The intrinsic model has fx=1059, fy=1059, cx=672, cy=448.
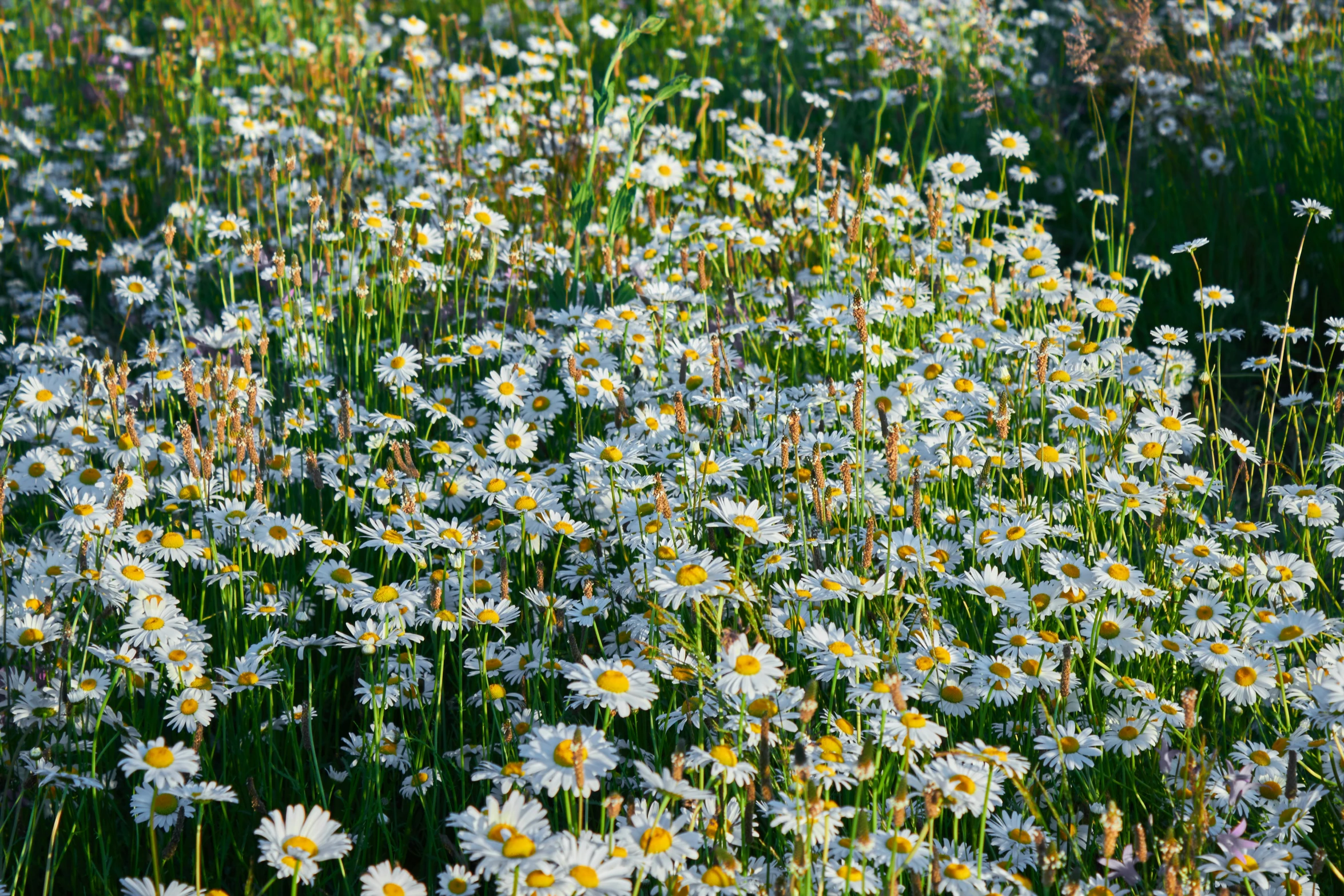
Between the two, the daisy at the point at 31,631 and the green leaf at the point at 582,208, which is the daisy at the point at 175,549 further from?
the green leaf at the point at 582,208

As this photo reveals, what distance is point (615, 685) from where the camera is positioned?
5.66 feet

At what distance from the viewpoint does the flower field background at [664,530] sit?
178 centimetres

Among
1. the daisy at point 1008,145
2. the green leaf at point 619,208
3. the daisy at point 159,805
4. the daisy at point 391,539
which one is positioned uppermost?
the daisy at point 1008,145

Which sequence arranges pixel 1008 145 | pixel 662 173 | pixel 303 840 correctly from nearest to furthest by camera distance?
pixel 303 840, pixel 1008 145, pixel 662 173

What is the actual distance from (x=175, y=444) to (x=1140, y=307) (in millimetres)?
3856

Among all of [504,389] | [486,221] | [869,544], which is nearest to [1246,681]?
[869,544]

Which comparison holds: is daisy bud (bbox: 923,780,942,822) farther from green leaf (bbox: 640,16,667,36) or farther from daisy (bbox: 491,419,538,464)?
green leaf (bbox: 640,16,667,36)

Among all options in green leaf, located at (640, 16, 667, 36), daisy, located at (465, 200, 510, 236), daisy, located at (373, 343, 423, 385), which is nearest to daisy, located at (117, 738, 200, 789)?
daisy, located at (373, 343, 423, 385)

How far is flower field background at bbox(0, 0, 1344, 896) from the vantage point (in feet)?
5.83

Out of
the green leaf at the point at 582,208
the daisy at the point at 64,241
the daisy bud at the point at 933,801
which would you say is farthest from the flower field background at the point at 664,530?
the daisy at the point at 64,241

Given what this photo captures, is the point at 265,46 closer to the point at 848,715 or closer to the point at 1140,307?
the point at 1140,307

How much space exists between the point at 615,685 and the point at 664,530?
A: 0.80 meters

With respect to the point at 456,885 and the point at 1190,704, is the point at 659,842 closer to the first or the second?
the point at 456,885

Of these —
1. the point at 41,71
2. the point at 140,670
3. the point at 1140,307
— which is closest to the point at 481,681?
the point at 140,670
